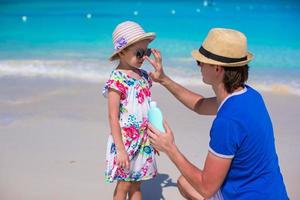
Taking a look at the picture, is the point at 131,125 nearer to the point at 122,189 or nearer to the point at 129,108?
the point at 129,108

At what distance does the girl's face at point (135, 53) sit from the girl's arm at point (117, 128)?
200mm

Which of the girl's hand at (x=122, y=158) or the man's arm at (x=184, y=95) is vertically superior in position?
the man's arm at (x=184, y=95)

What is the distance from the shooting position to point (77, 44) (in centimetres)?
1292

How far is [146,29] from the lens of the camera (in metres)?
16.5

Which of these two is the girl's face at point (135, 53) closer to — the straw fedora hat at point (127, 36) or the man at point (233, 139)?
the straw fedora hat at point (127, 36)

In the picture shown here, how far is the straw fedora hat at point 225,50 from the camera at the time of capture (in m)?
2.35

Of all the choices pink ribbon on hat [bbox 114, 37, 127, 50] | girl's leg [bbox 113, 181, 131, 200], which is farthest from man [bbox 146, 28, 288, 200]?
girl's leg [bbox 113, 181, 131, 200]

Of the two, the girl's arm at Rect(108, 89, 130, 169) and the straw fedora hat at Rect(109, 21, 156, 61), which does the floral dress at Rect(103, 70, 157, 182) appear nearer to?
the girl's arm at Rect(108, 89, 130, 169)

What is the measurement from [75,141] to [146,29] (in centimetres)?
1212

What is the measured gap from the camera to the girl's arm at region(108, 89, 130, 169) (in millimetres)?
2879

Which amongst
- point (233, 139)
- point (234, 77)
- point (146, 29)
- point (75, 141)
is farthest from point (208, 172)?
point (146, 29)

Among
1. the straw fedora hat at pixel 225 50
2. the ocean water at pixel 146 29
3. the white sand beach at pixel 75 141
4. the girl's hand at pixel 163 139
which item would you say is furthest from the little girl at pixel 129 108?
the ocean water at pixel 146 29

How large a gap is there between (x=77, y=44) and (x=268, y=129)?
10909mm

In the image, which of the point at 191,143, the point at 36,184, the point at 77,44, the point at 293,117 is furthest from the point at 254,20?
the point at 36,184
